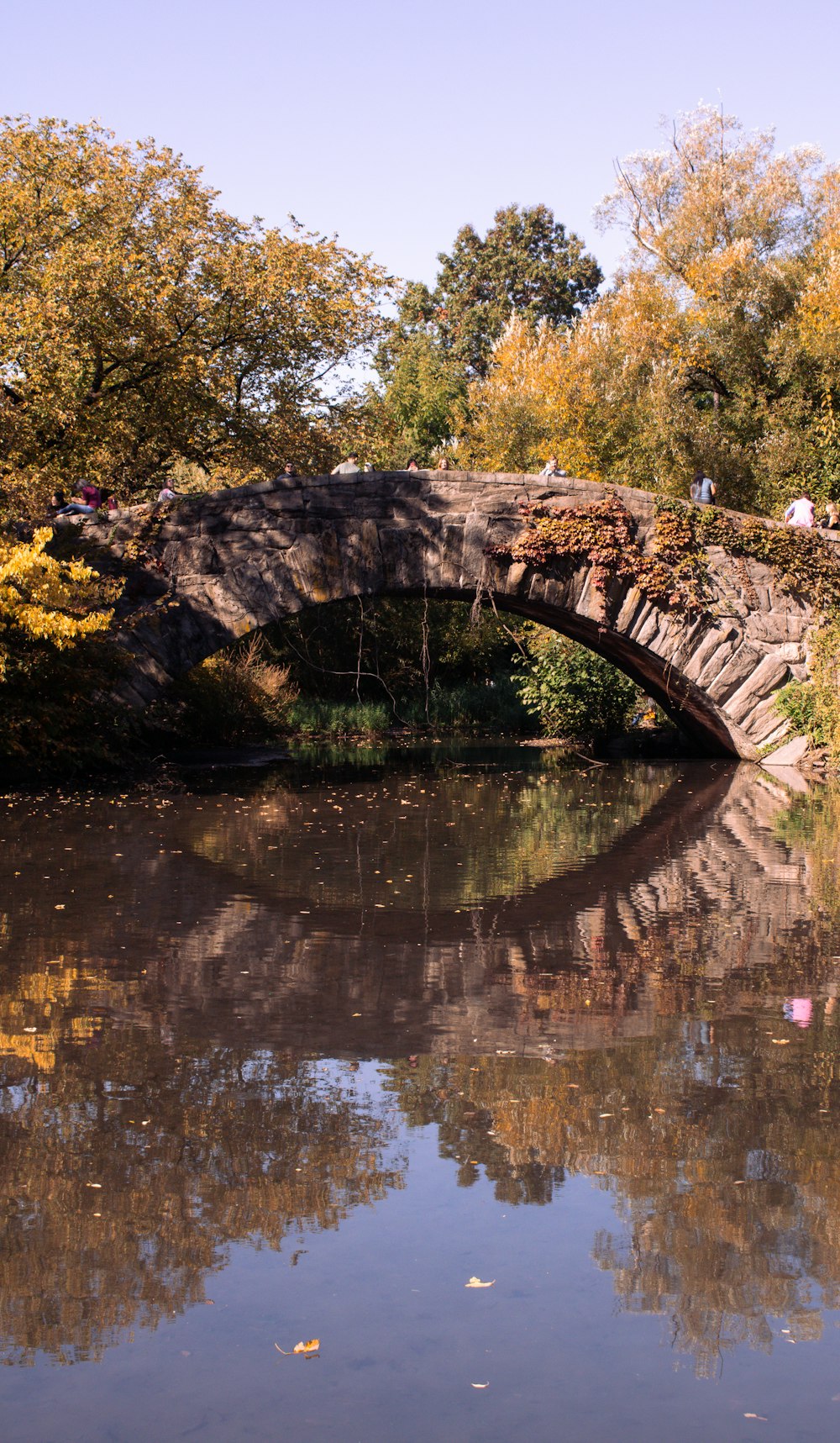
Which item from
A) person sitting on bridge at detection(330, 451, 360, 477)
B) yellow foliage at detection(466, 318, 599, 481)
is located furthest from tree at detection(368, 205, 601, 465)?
person sitting on bridge at detection(330, 451, 360, 477)

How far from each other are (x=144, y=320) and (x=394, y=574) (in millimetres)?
6367

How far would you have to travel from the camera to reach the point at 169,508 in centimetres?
1548

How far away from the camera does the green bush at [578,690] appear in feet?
70.3

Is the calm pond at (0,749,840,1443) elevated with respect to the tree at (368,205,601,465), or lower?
lower

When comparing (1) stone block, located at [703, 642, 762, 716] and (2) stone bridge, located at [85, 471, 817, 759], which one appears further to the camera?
(1) stone block, located at [703, 642, 762, 716]

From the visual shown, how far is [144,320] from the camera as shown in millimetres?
19266

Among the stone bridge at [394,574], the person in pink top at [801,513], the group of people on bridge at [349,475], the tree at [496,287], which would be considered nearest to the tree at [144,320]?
the group of people on bridge at [349,475]

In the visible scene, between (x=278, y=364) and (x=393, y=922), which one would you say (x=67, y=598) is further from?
(x=278, y=364)

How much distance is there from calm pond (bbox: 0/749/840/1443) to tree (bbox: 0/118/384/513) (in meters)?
11.9

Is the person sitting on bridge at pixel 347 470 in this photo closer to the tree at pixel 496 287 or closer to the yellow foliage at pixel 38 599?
the yellow foliage at pixel 38 599

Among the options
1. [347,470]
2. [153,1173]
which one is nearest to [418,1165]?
[153,1173]

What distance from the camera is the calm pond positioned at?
2.93 meters

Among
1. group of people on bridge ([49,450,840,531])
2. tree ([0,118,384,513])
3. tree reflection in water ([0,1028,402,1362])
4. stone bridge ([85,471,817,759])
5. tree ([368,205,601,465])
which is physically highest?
tree ([368,205,601,465])

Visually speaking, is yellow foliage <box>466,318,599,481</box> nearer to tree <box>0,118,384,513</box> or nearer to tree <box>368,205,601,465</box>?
tree <box>0,118,384,513</box>
